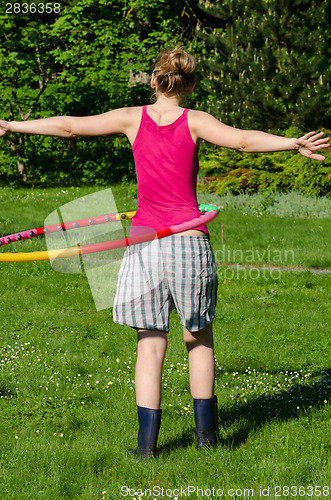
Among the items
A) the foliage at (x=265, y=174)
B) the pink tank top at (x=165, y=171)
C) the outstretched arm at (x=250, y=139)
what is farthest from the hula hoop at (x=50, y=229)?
the foliage at (x=265, y=174)

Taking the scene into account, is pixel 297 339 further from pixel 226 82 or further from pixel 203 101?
pixel 203 101

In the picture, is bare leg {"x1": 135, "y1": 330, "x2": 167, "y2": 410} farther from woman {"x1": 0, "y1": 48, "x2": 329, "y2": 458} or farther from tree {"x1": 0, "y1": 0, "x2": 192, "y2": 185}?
tree {"x1": 0, "y1": 0, "x2": 192, "y2": 185}

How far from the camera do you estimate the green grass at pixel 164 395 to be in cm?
357

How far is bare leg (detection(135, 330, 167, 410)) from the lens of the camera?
3.66 m

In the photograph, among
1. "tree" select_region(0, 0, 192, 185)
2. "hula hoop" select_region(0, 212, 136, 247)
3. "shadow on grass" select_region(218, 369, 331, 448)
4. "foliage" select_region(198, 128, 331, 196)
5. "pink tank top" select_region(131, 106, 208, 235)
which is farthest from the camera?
"tree" select_region(0, 0, 192, 185)

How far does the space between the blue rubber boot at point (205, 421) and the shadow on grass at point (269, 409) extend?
0.16 m

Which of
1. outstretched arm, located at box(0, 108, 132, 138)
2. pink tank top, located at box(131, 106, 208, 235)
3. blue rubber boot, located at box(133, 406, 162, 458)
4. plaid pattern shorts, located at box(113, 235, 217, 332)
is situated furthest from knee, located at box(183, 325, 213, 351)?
outstretched arm, located at box(0, 108, 132, 138)

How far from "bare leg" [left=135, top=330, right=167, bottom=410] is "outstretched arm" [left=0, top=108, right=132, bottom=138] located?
1241 millimetres

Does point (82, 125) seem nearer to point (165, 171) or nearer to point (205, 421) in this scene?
point (165, 171)

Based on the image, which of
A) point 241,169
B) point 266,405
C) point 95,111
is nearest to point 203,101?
point 95,111

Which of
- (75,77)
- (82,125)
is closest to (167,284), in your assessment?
(82,125)

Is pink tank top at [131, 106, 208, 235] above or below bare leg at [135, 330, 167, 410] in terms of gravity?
above

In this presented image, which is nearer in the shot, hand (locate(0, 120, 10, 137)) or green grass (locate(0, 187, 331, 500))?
green grass (locate(0, 187, 331, 500))

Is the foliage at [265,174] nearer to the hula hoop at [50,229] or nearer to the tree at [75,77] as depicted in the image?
the tree at [75,77]
